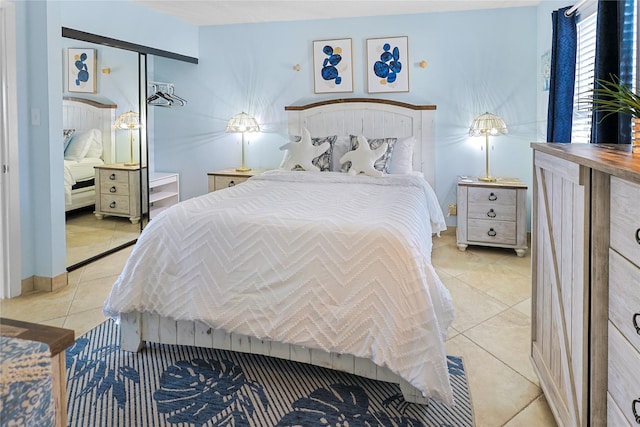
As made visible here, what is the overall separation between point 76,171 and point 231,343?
233 cm

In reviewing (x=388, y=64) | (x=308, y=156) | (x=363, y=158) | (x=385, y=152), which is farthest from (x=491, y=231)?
(x=388, y=64)

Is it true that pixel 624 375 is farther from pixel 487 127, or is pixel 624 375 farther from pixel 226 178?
pixel 226 178

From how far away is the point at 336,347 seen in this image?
1.79 metres

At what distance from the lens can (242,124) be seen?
4.68 metres

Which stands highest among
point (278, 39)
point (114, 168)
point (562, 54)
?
point (278, 39)

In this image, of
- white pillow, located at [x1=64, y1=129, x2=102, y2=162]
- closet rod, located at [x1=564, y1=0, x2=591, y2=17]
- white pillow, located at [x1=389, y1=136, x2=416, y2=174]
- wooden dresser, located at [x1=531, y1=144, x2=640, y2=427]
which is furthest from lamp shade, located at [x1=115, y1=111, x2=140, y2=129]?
closet rod, located at [x1=564, y1=0, x2=591, y2=17]

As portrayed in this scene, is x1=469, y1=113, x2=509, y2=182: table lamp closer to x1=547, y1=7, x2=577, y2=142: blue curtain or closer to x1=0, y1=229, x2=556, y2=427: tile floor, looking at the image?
x1=547, y1=7, x2=577, y2=142: blue curtain

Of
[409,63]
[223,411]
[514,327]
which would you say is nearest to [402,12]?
[409,63]

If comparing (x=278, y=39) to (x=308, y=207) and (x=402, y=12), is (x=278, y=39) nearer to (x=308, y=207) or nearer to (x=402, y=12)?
(x=402, y=12)

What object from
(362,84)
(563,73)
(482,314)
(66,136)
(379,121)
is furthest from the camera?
(362,84)

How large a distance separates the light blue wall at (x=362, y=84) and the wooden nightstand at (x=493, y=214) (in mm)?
537

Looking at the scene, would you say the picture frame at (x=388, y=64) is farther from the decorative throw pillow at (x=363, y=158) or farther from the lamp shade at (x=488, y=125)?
the decorative throw pillow at (x=363, y=158)

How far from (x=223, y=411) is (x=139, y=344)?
695 millimetres

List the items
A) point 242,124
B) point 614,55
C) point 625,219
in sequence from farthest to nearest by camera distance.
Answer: point 242,124
point 614,55
point 625,219
